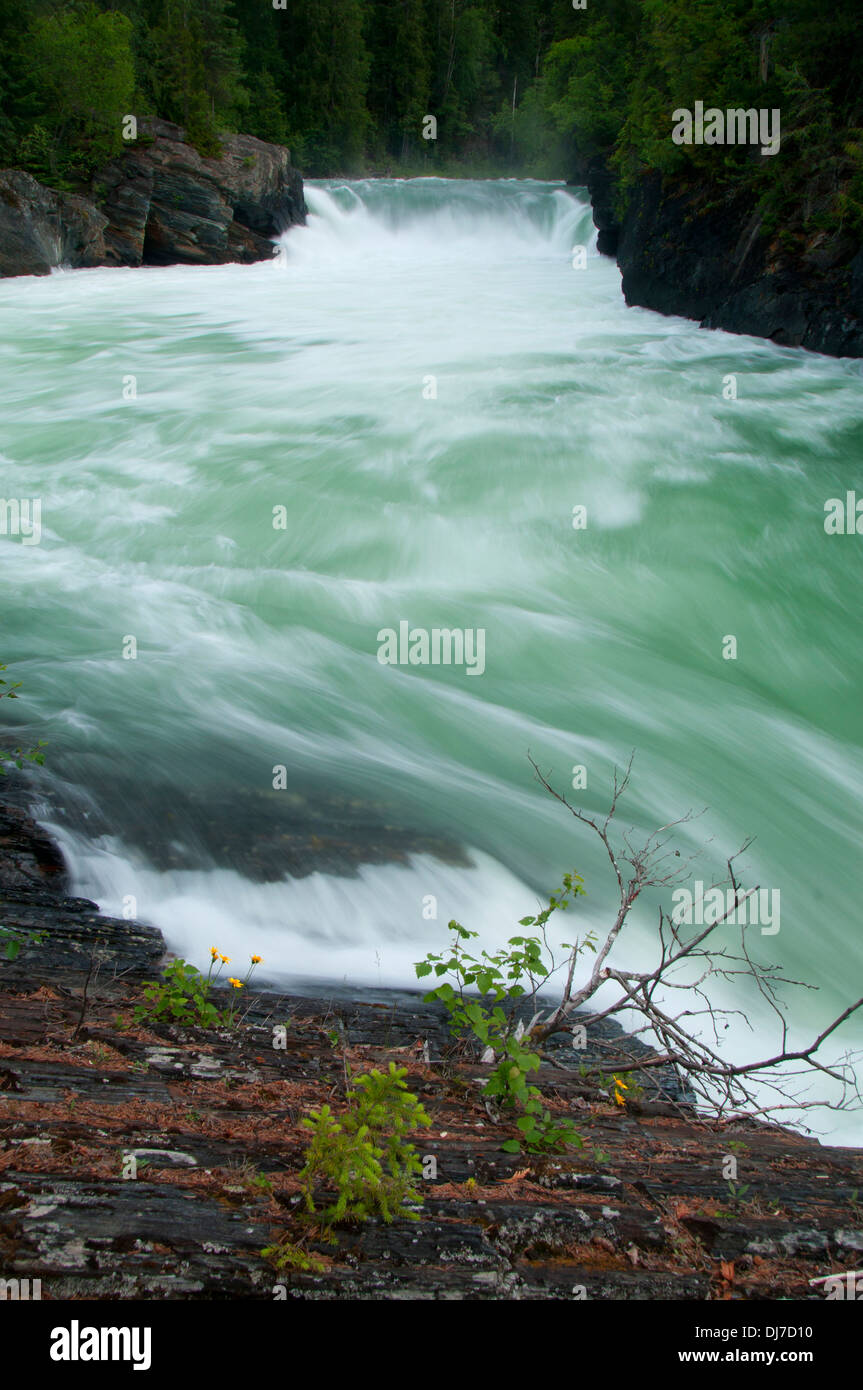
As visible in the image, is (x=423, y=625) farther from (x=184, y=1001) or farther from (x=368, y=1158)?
(x=368, y=1158)

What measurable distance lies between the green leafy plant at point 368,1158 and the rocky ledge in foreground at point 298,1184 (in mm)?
50

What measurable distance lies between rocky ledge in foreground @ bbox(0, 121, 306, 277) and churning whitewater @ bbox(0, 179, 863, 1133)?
7435 millimetres

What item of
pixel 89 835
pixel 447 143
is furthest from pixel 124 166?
pixel 447 143

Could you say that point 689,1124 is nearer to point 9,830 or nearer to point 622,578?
point 9,830

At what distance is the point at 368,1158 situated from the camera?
215 centimetres

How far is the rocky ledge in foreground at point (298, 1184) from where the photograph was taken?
1.95 meters

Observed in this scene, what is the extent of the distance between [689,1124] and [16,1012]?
2.31 m

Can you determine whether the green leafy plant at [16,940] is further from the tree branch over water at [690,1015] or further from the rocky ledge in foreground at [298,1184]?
the tree branch over water at [690,1015]

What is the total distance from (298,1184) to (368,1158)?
199 mm

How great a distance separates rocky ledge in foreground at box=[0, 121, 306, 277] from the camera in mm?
21547

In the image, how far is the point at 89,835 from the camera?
426cm

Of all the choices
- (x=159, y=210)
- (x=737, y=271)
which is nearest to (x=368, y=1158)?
(x=737, y=271)

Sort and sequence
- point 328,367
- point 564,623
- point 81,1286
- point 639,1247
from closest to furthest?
point 81,1286 < point 639,1247 < point 564,623 < point 328,367

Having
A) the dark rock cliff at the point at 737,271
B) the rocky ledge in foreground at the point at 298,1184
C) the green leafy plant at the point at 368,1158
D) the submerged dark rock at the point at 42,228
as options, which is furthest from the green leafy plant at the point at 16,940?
the submerged dark rock at the point at 42,228
